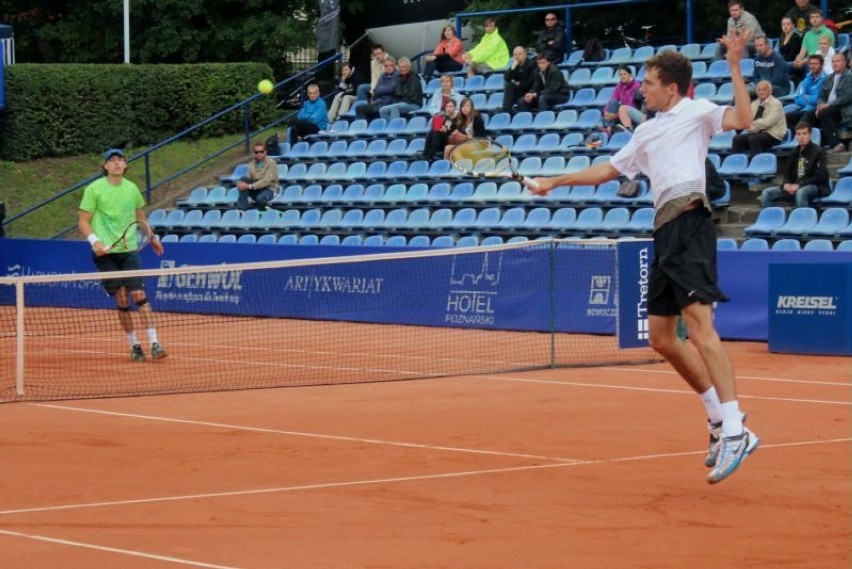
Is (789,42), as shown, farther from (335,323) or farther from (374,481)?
(374,481)

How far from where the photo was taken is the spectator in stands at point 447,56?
2775 cm

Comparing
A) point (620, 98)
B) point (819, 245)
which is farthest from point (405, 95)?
point (819, 245)

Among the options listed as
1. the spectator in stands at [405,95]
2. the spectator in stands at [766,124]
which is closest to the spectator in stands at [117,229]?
the spectator in stands at [766,124]

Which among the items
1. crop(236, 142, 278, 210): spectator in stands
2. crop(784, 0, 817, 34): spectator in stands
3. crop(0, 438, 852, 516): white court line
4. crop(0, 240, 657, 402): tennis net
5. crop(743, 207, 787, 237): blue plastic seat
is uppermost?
crop(784, 0, 817, 34): spectator in stands

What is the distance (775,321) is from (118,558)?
36.5ft

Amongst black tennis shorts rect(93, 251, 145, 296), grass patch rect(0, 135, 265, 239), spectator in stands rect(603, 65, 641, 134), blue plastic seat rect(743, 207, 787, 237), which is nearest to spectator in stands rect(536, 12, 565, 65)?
spectator in stands rect(603, 65, 641, 134)

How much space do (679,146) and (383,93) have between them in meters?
19.7

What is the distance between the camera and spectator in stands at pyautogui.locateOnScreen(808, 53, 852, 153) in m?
19.5

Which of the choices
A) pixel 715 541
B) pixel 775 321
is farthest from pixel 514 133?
pixel 715 541

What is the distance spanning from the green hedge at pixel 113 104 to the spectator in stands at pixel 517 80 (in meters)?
8.90

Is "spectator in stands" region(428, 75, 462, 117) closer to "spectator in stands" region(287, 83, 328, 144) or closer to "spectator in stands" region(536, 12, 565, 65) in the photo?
"spectator in stands" region(536, 12, 565, 65)

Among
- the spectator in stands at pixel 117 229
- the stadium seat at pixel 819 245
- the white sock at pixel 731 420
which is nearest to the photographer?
A: the white sock at pixel 731 420

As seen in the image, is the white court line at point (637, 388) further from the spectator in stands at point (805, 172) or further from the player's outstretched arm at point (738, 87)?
the spectator in stands at point (805, 172)

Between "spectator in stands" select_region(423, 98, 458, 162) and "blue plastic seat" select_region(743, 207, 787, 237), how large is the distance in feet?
19.9
